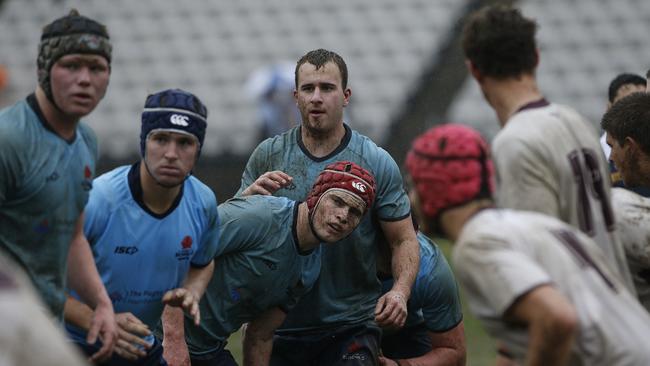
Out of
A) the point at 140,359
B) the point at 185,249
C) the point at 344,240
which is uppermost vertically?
the point at 185,249

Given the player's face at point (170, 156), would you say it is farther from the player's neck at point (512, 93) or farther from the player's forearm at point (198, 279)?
the player's neck at point (512, 93)

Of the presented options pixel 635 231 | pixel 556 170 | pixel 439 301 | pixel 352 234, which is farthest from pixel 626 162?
pixel 439 301

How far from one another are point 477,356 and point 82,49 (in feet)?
21.0

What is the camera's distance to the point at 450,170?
4.19 metres

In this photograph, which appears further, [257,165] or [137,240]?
[257,165]

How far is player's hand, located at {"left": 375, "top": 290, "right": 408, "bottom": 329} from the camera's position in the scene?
612 centimetres

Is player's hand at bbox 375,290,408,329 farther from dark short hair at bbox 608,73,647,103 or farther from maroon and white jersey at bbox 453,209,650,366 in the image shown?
dark short hair at bbox 608,73,647,103

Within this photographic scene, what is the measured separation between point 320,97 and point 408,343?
167cm

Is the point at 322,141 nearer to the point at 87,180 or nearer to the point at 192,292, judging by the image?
the point at 192,292

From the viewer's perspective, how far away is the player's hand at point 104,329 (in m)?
5.14

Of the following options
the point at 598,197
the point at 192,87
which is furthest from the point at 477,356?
the point at 192,87

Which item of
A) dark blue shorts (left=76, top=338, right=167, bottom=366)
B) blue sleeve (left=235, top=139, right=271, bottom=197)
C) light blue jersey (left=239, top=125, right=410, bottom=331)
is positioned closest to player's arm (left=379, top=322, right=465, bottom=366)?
light blue jersey (left=239, top=125, right=410, bottom=331)

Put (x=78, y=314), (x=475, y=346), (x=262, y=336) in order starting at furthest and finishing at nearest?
(x=475, y=346) → (x=262, y=336) → (x=78, y=314)

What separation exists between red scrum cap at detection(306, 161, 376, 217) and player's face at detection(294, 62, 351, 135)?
371mm
